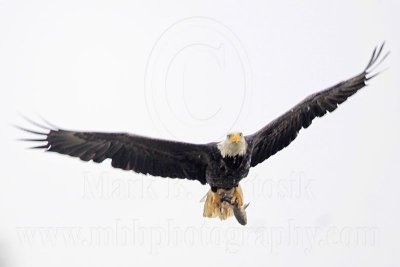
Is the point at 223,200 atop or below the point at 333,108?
below

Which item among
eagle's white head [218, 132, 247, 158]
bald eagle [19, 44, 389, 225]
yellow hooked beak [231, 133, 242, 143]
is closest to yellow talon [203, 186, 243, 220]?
bald eagle [19, 44, 389, 225]

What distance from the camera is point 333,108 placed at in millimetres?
14141

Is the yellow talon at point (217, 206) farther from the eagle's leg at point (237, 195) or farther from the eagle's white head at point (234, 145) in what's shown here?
the eagle's white head at point (234, 145)

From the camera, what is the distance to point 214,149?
13.8m

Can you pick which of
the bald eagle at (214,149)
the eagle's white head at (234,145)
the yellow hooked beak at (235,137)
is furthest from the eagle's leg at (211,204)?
the yellow hooked beak at (235,137)

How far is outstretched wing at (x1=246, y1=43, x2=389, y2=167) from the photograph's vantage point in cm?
1403

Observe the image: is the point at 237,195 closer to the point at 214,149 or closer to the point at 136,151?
the point at 214,149

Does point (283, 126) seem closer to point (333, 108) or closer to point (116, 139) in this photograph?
point (333, 108)

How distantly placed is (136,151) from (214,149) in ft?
2.81

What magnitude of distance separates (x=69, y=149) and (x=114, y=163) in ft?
1.80

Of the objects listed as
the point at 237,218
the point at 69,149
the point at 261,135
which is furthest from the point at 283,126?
the point at 69,149

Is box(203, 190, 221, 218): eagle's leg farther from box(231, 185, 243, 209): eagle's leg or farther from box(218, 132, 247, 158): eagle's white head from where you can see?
box(218, 132, 247, 158): eagle's white head

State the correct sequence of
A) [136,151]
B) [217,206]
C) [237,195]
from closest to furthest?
[136,151]
[237,195]
[217,206]

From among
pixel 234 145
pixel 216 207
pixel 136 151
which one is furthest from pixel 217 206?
pixel 136 151
